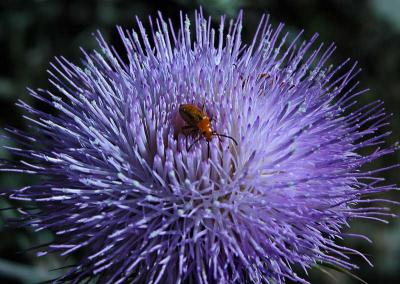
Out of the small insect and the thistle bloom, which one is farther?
the small insect

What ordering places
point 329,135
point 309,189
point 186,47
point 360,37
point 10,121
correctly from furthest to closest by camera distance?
1. point 360,37
2. point 10,121
3. point 186,47
4. point 329,135
5. point 309,189

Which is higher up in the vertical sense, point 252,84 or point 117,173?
point 252,84

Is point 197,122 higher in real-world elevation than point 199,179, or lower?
higher

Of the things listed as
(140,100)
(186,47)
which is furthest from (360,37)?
(140,100)

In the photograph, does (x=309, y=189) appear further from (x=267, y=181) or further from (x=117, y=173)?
(x=117, y=173)
